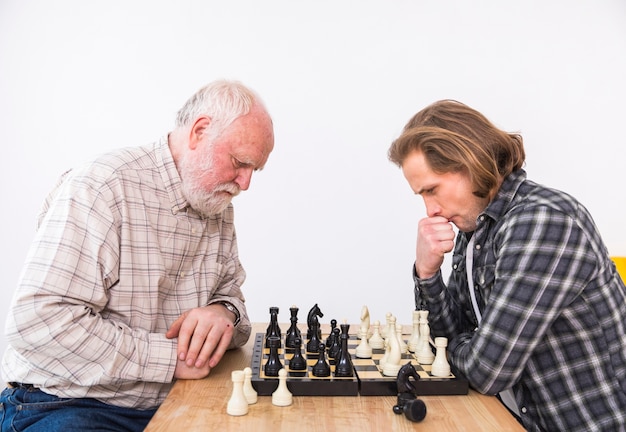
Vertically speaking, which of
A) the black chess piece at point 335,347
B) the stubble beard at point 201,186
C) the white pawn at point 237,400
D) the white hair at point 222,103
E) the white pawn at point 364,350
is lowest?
the white pawn at point 364,350

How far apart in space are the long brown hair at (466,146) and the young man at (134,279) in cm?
57

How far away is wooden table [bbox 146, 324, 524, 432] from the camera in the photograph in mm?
1370

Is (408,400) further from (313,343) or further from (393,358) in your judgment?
(313,343)

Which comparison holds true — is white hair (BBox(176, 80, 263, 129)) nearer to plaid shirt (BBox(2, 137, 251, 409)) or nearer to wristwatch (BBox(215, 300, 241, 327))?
plaid shirt (BBox(2, 137, 251, 409))

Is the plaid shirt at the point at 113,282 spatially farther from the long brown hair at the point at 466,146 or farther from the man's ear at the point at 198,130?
the long brown hair at the point at 466,146

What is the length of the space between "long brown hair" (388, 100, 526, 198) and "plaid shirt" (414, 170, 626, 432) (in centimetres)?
10

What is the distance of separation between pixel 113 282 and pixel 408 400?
980 millimetres

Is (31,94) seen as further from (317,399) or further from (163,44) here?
(317,399)

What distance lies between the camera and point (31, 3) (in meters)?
3.64

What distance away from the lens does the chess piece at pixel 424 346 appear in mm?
1822

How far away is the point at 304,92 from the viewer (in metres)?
3.67

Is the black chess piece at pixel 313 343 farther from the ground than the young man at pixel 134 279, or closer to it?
closer to it

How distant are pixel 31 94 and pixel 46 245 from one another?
2.41 meters

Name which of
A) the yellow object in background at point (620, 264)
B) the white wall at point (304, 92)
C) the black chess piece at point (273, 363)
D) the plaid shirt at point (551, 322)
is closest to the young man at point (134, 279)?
the black chess piece at point (273, 363)
